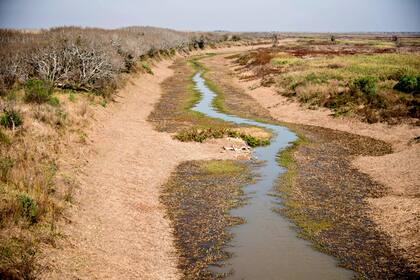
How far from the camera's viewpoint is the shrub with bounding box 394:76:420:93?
37.0 meters

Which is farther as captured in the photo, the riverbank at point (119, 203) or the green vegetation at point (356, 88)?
the green vegetation at point (356, 88)

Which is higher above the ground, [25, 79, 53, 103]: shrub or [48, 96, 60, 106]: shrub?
[25, 79, 53, 103]: shrub

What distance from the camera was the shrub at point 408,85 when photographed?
3703 centimetres

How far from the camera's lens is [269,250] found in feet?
44.8

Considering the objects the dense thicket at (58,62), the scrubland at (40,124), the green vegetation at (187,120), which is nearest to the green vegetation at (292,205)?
the green vegetation at (187,120)

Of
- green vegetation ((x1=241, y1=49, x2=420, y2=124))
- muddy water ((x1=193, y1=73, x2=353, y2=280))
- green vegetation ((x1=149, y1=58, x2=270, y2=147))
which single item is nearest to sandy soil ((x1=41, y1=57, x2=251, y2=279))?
green vegetation ((x1=149, y1=58, x2=270, y2=147))

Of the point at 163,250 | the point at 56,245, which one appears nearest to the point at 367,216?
the point at 163,250

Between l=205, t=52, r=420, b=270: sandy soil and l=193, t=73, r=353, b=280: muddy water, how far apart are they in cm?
343

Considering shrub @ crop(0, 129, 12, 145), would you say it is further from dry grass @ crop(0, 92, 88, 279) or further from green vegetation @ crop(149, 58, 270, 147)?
green vegetation @ crop(149, 58, 270, 147)

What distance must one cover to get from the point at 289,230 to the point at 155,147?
41.0 feet

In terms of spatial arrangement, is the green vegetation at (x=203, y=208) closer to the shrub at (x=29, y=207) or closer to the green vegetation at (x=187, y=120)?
the shrub at (x=29, y=207)

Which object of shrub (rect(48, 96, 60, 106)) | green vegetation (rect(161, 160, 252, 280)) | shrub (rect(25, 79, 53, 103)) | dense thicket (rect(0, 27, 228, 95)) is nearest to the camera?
green vegetation (rect(161, 160, 252, 280))

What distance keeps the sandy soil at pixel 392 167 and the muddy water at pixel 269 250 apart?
343 cm

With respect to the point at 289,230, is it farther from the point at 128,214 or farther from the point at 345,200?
the point at 128,214
